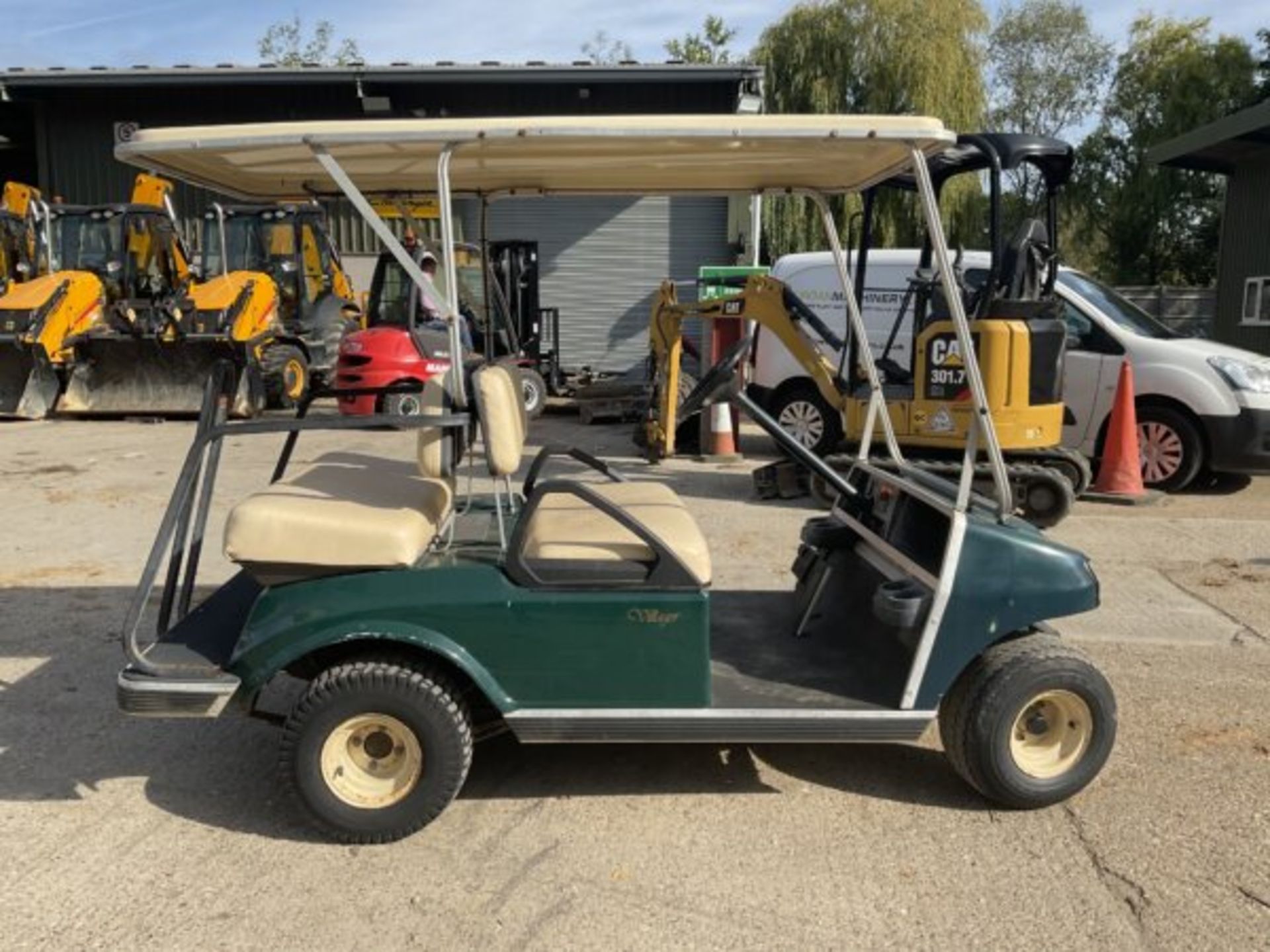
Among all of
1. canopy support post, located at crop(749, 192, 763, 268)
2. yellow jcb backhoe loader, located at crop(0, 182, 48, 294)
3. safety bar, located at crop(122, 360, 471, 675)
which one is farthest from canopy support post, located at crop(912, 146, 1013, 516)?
yellow jcb backhoe loader, located at crop(0, 182, 48, 294)

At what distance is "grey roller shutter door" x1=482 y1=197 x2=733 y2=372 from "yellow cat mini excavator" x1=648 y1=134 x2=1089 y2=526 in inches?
430

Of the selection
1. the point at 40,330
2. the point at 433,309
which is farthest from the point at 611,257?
the point at 433,309

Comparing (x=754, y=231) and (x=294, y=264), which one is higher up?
(x=754, y=231)

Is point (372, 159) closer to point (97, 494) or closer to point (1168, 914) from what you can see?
point (1168, 914)

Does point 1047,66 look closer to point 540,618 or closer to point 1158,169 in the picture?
point 1158,169

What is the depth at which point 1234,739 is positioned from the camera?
399cm

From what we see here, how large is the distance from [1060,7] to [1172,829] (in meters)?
32.8

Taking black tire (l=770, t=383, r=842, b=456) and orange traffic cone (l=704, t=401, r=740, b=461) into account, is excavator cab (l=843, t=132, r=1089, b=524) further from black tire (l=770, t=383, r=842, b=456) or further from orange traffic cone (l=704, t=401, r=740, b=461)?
orange traffic cone (l=704, t=401, r=740, b=461)

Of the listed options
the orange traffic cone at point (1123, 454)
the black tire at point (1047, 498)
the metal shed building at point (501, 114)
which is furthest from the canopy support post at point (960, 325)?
the metal shed building at point (501, 114)

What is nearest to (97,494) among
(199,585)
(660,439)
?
(199,585)

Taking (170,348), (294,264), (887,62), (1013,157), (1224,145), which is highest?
(887,62)

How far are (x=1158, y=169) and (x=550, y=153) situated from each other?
2795 cm

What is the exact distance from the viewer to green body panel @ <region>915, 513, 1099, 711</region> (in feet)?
10.9

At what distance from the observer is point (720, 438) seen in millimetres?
10234
